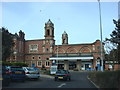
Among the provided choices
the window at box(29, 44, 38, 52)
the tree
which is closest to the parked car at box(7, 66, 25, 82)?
the tree

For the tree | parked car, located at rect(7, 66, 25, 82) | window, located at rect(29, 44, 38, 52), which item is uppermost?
window, located at rect(29, 44, 38, 52)

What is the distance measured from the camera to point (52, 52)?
70.8 meters

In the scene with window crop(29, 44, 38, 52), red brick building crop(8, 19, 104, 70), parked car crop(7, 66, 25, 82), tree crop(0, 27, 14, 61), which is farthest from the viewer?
window crop(29, 44, 38, 52)

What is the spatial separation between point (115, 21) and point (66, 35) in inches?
2104

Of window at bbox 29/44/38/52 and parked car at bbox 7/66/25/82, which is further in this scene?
window at bbox 29/44/38/52

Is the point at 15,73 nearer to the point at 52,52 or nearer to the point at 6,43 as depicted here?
the point at 6,43

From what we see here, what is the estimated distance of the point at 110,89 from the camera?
1030cm

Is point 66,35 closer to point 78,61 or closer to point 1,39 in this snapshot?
point 78,61

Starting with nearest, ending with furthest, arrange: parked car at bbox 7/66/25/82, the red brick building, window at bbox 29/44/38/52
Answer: parked car at bbox 7/66/25/82 → the red brick building → window at bbox 29/44/38/52

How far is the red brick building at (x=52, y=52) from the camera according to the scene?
64938 millimetres

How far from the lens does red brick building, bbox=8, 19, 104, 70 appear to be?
6494cm

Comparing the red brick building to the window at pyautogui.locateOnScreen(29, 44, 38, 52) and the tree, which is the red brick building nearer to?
the window at pyautogui.locateOnScreen(29, 44, 38, 52)

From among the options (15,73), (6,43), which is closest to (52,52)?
(6,43)

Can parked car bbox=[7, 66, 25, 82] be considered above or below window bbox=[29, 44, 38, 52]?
below
